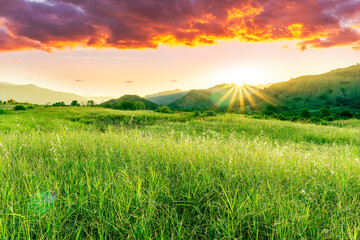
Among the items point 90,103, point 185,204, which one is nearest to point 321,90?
point 90,103

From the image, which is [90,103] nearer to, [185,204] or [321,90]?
[185,204]

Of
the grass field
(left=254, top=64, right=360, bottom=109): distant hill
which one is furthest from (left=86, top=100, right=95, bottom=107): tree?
(left=254, top=64, right=360, bottom=109): distant hill

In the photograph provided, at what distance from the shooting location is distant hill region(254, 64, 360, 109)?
121625 mm

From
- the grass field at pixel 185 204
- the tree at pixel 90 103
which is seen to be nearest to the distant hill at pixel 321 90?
the tree at pixel 90 103

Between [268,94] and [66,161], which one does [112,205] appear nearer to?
[66,161]

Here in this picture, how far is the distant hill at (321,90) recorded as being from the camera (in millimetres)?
121625

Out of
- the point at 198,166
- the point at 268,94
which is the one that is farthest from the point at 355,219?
the point at 268,94

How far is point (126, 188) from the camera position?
2295 mm

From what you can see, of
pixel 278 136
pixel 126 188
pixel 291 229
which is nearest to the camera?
pixel 291 229

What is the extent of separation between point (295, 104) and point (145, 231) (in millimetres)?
139899

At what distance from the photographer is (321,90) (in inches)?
5340

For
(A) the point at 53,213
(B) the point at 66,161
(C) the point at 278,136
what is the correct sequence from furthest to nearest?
(C) the point at 278,136, (B) the point at 66,161, (A) the point at 53,213

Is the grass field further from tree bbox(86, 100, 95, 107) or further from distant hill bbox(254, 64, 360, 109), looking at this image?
distant hill bbox(254, 64, 360, 109)

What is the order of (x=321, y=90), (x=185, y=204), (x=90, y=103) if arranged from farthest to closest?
(x=321, y=90) < (x=90, y=103) < (x=185, y=204)
